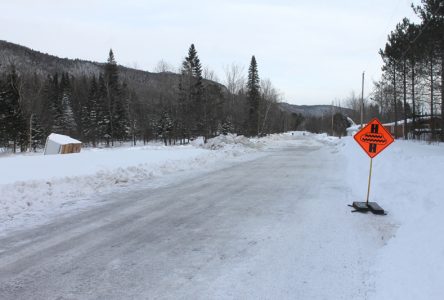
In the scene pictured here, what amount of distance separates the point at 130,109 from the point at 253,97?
27392mm

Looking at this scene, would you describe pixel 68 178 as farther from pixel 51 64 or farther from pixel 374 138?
pixel 51 64

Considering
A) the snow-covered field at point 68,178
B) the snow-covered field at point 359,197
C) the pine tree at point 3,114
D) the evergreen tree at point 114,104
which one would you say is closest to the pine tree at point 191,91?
the evergreen tree at point 114,104

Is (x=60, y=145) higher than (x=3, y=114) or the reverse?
the reverse

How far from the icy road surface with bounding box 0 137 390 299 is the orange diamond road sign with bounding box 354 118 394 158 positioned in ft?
5.45

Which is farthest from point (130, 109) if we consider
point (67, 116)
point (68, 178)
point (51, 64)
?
point (51, 64)

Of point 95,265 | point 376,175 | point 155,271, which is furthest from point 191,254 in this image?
point 376,175

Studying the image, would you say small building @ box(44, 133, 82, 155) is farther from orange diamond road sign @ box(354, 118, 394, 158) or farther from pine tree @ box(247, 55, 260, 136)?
pine tree @ box(247, 55, 260, 136)

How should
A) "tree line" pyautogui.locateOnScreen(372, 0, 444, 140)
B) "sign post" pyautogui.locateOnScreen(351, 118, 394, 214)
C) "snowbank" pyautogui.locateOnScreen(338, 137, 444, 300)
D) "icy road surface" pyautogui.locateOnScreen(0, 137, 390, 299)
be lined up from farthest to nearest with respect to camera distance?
"tree line" pyautogui.locateOnScreen(372, 0, 444, 140) < "sign post" pyautogui.locateOnScreen(351, 118, 394, 214) < "icy road surface" pyautogui.locateOnScreen(0, 137, 390, 299) < "snowbank" pyautogui.locateOnScreen(338, 137, 444, 300)

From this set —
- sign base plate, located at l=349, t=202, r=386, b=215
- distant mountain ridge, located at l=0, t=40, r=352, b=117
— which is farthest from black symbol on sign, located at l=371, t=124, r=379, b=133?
distant mountain ridge, located at l=0, t=40, r=352, b=117

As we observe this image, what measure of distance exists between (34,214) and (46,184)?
252cm

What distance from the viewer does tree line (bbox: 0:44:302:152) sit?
56.1 metres

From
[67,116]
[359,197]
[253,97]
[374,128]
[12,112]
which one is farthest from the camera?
[67,116]

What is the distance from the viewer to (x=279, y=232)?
22.5ft

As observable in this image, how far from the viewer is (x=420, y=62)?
3244 cm
